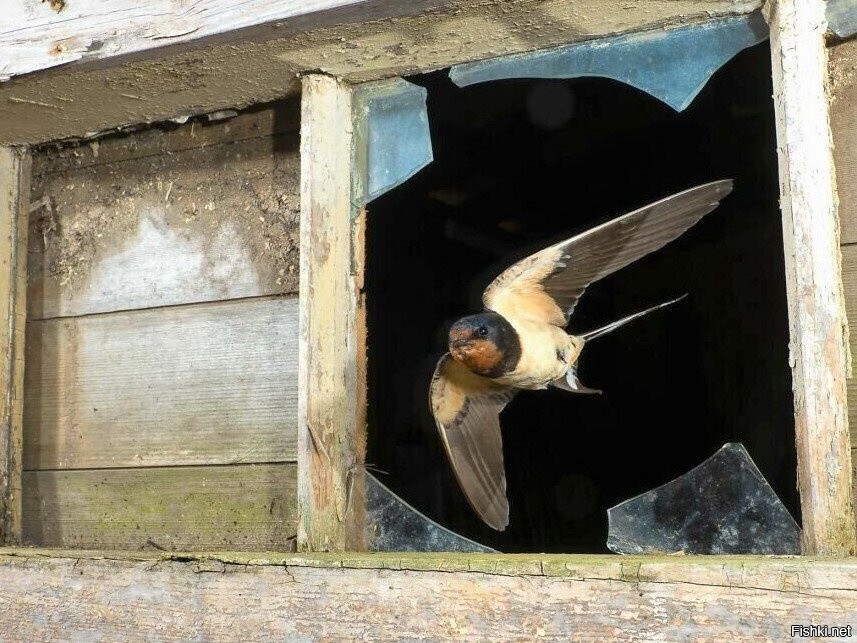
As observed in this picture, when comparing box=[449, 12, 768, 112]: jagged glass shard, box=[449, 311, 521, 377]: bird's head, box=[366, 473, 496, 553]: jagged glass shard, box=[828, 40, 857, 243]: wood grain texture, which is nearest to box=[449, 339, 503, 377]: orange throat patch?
box=[449, 311, 521, 377]: bird's head

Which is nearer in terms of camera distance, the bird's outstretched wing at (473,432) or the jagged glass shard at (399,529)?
the jagged glass shard at (399,529)

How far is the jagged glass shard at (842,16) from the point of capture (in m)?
1.09

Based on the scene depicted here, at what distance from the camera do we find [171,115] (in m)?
1.43

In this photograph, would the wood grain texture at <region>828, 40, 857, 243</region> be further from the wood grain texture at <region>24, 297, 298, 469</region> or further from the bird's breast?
the wood grain texture at <region>24, 297, 298, 469</region>

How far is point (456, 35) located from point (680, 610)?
73 centimetres

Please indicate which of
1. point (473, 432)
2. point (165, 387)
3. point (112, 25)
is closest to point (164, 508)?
point (165, 387)

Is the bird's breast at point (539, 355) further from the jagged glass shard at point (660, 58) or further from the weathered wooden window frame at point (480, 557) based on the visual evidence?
the jagged glass shard at point (660, 58)

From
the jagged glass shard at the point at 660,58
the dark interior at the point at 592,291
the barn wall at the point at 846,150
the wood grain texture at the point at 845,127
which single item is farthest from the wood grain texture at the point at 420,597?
the dark interior at the point at 592,291

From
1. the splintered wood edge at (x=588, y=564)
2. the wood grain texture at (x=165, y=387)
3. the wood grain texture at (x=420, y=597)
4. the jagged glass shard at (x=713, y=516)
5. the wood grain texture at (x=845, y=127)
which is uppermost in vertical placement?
the wood grain texture at (x=845, y=127)

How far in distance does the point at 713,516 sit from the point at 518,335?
46 centimetres

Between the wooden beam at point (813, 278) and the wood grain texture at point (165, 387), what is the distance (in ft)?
2.33

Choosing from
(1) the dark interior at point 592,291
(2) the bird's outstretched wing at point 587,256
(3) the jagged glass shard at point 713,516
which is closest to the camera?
(3) the jagged glass shard at point 713,516

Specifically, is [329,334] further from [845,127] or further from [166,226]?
[845,127]

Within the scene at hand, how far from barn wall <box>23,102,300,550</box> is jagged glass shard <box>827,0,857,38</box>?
76 cm
